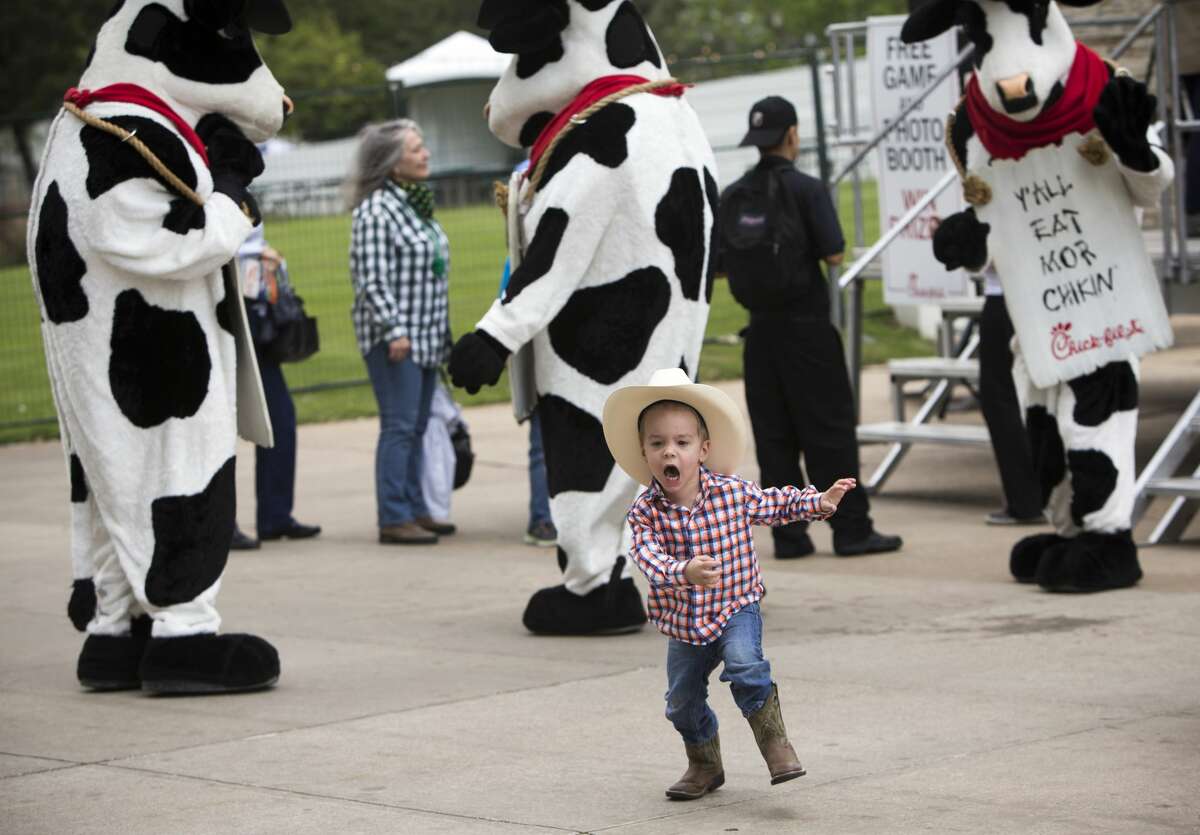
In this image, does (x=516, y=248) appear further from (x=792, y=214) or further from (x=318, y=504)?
(x=318, y=504)

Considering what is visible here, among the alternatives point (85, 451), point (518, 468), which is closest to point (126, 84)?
point (85, 451)

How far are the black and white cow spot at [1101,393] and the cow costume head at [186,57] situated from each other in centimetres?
325

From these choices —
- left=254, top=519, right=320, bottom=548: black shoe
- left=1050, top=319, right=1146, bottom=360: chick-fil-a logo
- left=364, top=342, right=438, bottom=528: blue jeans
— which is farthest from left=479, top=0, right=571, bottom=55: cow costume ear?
left=254, top=519, right=320, bottom=548: black shoe

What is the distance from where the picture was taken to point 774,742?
15.5 ft

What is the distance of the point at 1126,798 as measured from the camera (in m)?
4.64

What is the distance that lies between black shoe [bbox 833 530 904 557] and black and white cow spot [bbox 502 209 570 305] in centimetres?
258

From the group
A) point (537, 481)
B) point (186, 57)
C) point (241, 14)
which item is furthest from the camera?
point (537, 481)

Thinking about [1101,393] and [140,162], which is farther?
[1101,393]

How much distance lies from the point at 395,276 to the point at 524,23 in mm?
2671

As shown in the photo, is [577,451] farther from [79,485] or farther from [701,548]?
[701,548]

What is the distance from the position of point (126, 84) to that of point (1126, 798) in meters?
3.71

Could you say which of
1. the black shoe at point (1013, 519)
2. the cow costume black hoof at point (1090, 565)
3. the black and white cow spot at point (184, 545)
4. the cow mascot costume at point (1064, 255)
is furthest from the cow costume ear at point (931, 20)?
the black and white cow spot at point (184, 545)

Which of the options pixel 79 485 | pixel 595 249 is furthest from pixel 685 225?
pixel 79 485

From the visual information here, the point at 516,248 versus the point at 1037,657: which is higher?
the point at 516,248
